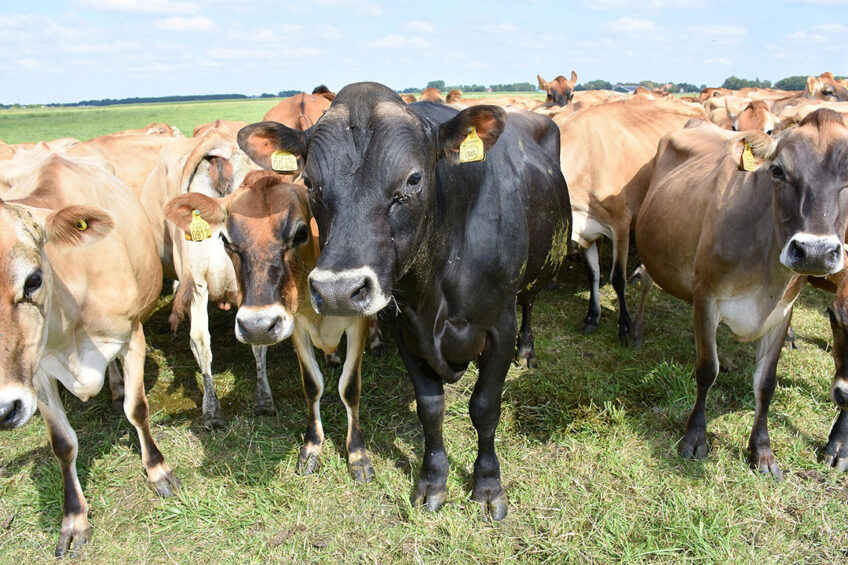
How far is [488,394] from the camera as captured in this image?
3436 millimetres

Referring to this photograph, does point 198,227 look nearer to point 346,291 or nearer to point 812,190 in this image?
point 346,291

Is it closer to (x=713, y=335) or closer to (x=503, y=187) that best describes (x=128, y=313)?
(x=503, y=187)

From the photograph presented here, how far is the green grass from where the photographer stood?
324cm

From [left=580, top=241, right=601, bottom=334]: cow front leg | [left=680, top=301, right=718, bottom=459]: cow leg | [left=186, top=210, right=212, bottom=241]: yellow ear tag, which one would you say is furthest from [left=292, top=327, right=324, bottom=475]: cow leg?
[left=580, top=241, right=601, bottom=334]: cow front leg

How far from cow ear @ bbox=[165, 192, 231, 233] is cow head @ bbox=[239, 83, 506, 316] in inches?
41.7

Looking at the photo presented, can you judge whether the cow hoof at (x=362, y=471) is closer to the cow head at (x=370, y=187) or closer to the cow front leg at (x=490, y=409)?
the cow front leg at (x=490, y=409)

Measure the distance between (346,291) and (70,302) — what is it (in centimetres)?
190

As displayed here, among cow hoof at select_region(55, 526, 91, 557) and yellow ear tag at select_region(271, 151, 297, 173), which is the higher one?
yellow ear tag at select_region(271, 151, 297, 173)

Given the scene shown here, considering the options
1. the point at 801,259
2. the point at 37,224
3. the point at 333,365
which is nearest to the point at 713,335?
the point at 801,259

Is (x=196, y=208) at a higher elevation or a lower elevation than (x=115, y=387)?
higher

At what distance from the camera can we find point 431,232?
2863mm

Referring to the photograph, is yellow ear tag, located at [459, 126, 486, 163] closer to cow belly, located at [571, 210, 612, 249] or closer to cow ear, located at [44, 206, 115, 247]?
cow ear, located at [44, 206, 115, 247]

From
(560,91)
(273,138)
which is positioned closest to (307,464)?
(273,138)

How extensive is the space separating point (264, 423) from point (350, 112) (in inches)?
108
